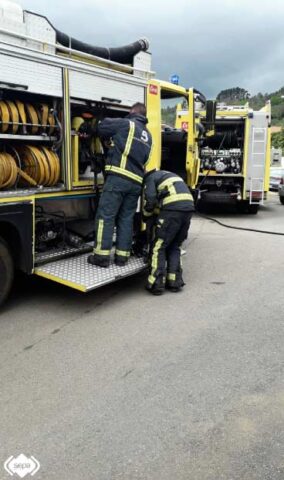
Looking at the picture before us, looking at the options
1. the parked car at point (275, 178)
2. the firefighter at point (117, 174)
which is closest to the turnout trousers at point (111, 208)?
the firefighter at point (117, 174)

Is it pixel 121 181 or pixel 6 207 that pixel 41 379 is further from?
pixel 121 181

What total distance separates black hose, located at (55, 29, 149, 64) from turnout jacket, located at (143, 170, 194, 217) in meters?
1.53

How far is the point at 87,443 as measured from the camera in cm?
256

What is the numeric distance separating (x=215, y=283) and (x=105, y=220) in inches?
64.9

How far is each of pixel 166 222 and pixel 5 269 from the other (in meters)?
1.79

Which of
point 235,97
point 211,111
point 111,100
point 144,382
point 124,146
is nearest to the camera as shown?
point 144,382

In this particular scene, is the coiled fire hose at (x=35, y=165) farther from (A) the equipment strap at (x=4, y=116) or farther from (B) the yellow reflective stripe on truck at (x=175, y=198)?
(B) the yellow reflective stripe on truck at (x=175, y=198)

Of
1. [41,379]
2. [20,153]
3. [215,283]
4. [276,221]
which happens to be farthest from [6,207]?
[276,221]

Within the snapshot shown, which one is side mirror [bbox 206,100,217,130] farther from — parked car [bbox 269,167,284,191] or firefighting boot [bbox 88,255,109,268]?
parked car [bbox 269,167,284,191]

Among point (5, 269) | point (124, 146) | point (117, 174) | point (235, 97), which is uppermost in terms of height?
point (235, 97)

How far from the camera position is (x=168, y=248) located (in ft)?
17.7

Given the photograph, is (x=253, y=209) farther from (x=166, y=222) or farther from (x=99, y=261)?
(x=99, y=261)

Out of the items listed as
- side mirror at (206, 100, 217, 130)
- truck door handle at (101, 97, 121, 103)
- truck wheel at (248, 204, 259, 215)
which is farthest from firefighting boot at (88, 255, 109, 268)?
truck wheel at (248, 204, 259, 215)

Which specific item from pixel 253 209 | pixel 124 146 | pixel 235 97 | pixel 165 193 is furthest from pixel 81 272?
pixel 235 97
